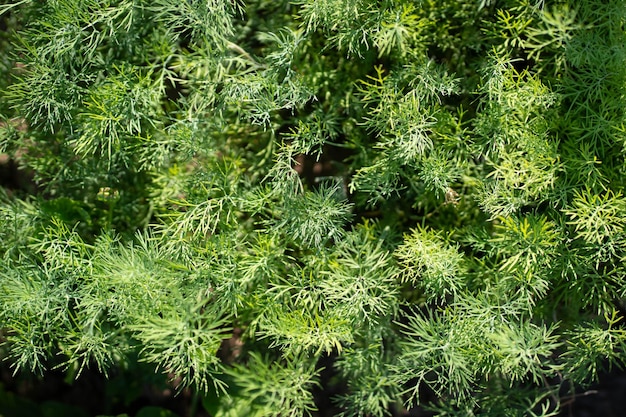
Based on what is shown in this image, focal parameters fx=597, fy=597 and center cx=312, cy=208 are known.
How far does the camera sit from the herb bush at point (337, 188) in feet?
3.85

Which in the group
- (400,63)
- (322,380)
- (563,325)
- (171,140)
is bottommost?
(322,380)

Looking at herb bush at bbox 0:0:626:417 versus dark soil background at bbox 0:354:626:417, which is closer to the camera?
herb bush at bbox 0:0:626:417

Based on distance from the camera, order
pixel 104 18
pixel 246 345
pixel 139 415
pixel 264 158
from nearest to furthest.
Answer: pixel 104 18 → pixel 264 158 → pixel 246 345 → pixel 139 415

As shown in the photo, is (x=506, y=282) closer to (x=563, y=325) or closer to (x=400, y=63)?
(x=563, y=325)

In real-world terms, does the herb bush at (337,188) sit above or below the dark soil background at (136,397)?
above

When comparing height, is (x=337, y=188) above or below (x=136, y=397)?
above

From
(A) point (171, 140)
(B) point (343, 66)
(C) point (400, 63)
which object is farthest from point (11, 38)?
(C) point (400, 63)

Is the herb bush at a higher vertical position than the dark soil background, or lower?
higher

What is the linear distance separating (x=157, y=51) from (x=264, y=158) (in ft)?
1.06

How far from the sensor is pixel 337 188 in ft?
4.11

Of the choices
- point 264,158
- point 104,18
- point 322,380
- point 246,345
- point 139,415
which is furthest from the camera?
point 322,380

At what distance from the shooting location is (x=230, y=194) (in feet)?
4.15

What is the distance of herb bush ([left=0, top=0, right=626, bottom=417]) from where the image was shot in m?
1.17

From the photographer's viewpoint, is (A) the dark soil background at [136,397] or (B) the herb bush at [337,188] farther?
(A) the dark soil background at [136,397]
